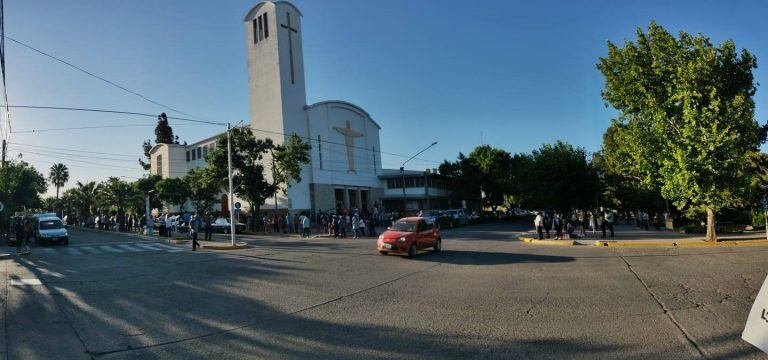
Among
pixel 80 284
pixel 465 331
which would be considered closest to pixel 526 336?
pixel 465 331

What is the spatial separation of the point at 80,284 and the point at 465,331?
1011 cm

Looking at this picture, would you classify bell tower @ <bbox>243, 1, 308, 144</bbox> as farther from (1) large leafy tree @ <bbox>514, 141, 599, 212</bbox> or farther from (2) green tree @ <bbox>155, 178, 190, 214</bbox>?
(1) large leafy tree @ <bbox>514, 141, 599, 212</bbox>

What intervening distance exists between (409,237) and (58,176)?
110 metres

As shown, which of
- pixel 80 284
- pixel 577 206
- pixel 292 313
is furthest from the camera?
pixel 577 206

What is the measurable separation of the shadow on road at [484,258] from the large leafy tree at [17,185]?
37083 mm

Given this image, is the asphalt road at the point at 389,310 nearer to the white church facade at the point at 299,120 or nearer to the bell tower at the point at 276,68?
the white church facade at the point at 299,120

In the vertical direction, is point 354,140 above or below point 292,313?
above

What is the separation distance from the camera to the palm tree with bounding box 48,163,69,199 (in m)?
98.1

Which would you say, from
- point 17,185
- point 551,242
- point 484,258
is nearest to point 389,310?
point 484,258

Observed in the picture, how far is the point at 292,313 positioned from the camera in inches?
311

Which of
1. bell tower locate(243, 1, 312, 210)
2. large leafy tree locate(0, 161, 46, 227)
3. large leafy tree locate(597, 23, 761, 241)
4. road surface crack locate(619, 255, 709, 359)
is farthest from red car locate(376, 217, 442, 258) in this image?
large leafy tree locate(0, 161, 46, 227)

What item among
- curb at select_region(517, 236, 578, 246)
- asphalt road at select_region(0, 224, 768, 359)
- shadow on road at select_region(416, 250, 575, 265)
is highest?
asphalt road at select_region(0, 224, 768, 359)

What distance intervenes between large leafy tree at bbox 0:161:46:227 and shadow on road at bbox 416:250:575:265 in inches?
1460

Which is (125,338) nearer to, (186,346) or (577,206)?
(186,346)
